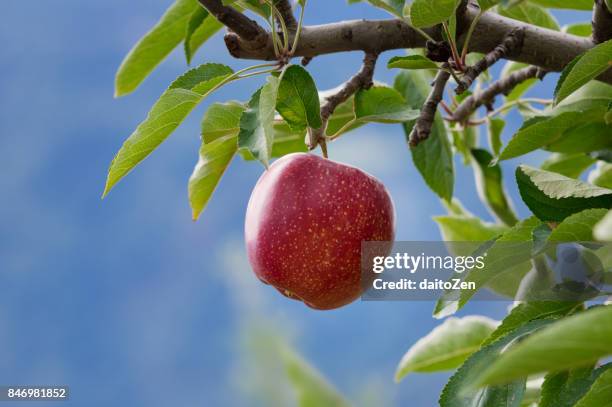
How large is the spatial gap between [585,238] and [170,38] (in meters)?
0.50

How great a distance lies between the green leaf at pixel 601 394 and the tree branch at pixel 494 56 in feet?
1.05

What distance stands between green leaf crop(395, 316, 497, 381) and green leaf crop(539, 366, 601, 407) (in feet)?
1.24

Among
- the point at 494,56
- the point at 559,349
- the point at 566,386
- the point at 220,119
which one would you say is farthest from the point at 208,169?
the point at 559,349

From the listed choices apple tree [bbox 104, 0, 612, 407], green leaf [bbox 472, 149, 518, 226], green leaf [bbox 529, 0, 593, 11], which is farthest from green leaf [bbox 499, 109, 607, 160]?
green leaf [bbox 472, 149, 518, 226]

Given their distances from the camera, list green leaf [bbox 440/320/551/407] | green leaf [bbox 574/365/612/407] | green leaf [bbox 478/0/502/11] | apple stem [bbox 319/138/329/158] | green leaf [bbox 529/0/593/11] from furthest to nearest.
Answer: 1. green leaf [bbox 529/0/593/11]
2. apple stem [bbox 319/138/329/158]
3. green leaf [bbox 478/0/502/11]
4. green leaf [bbox 440/320/551/407]
5. green leaf [bbox 574/365/612/407]

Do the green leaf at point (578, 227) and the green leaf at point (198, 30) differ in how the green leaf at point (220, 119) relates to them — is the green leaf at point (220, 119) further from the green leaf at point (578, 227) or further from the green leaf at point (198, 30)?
the green leaf at point (578, 227)

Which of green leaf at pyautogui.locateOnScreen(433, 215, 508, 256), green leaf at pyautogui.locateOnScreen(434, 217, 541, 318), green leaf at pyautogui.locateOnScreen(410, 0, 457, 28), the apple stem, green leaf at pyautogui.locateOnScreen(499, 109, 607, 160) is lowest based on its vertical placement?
green leaf at pyautogui.locateOnScreen(434, 217, 541, 318)

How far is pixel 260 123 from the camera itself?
61 cm

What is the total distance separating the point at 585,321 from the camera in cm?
31

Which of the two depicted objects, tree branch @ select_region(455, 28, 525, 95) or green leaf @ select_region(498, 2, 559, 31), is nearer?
tree branch @ select_region(455, 28, 525, 95)

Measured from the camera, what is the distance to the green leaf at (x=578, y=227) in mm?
577

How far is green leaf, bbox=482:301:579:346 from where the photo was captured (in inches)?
24.9

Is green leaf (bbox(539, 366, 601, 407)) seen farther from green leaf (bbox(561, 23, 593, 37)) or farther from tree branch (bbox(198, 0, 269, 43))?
green leaf (bbox(561, 23, 593, 37))

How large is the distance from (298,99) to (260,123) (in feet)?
0.33
